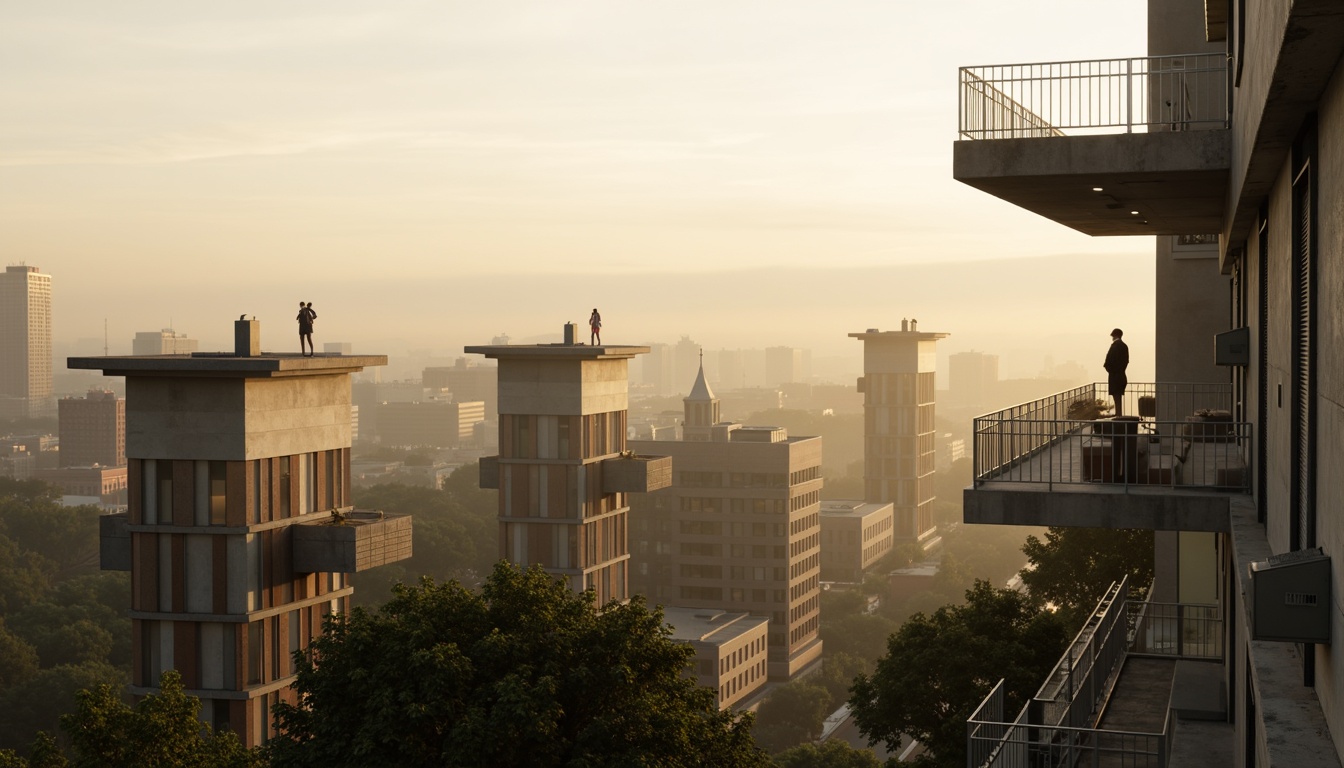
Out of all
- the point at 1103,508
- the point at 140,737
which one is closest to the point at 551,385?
the point at 140,737

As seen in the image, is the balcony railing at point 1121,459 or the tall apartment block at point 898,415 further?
the tall apartment block at point 898,415

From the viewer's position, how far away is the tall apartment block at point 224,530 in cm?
3034

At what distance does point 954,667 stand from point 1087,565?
12.6m

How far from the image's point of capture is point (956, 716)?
34062mm

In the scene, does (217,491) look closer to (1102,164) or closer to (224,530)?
(224,530)

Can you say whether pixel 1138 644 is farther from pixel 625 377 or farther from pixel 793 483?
pixel 793 483

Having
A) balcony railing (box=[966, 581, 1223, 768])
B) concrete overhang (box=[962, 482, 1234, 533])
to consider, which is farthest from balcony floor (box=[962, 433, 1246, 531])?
balcony railing (box=[966, 581, 1223, 768])

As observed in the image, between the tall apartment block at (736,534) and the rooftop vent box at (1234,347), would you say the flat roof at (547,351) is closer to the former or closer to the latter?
the rooftop vent box at (1234,347)

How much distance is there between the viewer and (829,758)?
6225 centimetres

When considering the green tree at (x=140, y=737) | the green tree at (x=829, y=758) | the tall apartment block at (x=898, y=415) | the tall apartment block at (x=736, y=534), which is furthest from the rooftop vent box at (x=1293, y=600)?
the tall apartment block at (x=898, y=415)

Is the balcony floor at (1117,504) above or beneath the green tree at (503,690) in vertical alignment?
above

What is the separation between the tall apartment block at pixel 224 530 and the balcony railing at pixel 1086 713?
16.8 m

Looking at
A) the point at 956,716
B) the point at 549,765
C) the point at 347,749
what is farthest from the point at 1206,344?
the point at 347,749

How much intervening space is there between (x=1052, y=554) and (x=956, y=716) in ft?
47.8
